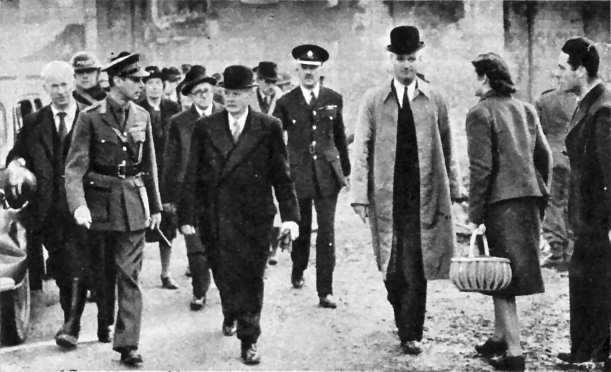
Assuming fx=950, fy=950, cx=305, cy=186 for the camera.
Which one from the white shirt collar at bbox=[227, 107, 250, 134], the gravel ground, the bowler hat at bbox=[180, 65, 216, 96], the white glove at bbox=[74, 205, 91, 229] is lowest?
the gravel ground

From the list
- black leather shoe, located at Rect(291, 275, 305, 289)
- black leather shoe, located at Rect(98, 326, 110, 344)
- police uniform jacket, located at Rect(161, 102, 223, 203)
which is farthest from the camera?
black leather shoe, located at Rect(291, 275, 305, 289)

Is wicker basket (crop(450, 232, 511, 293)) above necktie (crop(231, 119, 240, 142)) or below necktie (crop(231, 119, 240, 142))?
below

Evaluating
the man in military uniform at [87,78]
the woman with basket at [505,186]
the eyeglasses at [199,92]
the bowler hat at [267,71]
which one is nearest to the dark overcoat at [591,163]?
the woman with basket at [505,186]

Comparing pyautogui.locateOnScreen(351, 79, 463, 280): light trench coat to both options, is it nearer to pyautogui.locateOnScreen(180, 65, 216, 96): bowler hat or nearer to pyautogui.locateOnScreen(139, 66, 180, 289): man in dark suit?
pyautogui.locateOnScreen(180, 65, 216, 96): bowler hat

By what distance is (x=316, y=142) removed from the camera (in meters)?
8.38

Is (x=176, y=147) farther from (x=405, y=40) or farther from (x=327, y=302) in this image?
(x=405, y=40)

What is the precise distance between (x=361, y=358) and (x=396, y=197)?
117cm

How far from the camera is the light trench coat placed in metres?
6.69

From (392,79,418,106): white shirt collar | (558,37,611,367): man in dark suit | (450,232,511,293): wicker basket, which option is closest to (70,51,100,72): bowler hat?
(392,79,418,106): white shirt collar

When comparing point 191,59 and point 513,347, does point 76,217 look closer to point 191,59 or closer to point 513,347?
point 513,347

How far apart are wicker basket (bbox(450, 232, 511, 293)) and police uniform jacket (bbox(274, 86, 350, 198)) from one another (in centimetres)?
242

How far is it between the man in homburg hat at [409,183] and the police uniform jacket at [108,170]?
1.55m

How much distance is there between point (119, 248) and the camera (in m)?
6.43

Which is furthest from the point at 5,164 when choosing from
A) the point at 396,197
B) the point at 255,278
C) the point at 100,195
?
the point at 396,197
